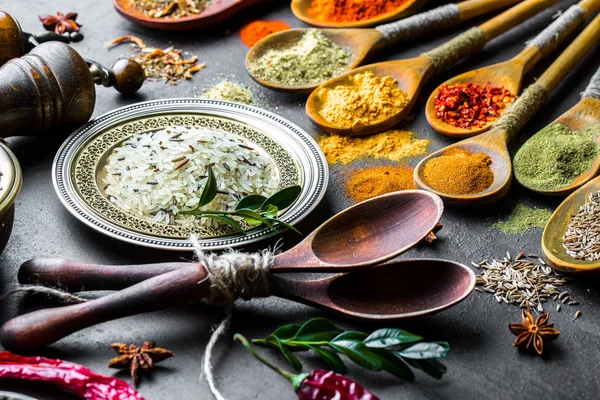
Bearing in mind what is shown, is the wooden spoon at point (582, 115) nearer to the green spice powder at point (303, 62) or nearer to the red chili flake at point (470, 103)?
the red chili flake at point (470, 103)

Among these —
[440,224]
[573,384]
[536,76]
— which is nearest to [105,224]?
[440,224]

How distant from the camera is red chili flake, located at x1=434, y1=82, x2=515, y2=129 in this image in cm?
200

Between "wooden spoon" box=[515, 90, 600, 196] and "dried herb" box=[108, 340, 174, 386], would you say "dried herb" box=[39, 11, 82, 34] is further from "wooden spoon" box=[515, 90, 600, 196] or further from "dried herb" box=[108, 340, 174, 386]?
"wooden spoon" box=[515, 90, 600, 196]

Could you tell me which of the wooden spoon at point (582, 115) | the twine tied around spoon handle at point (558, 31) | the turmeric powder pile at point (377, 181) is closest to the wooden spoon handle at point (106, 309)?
the turmeric powder pile at point (377, 181)

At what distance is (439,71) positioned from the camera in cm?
222

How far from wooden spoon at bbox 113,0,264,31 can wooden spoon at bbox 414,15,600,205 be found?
0.98 meters

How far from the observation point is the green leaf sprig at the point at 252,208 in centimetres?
151

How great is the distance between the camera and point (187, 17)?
7.80ft

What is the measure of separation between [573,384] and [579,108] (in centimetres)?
93

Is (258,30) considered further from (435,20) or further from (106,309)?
(106,309)

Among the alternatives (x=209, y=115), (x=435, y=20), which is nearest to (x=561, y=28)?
(x=435, y=20)

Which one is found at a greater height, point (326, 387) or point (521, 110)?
point (521, 110)

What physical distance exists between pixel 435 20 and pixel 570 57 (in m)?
0.47

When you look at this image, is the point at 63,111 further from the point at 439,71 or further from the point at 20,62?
the point at 439,71
